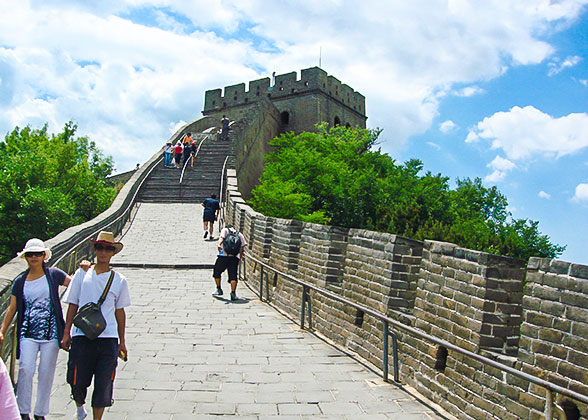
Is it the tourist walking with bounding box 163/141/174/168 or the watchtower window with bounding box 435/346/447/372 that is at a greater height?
the tourist walking with bounding box 163/141/174/168

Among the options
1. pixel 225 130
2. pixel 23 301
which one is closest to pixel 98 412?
pixel 23 301

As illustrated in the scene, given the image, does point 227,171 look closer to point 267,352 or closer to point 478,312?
point 267,352

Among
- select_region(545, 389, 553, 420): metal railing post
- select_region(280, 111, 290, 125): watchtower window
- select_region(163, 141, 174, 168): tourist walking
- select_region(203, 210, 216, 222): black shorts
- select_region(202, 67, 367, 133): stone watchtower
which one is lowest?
select_region(545, 389, 553, 420): metal railing post

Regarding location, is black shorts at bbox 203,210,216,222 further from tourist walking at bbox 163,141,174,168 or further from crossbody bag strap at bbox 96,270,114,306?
crossbody bag strap at bbox 96,270,114,306

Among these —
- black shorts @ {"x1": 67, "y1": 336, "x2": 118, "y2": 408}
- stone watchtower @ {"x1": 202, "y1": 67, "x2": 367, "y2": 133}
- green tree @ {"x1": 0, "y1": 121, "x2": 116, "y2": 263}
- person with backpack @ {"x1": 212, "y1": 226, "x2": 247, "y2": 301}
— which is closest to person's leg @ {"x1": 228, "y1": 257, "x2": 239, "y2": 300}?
person with backpack @ {"x1": 212, "y1": 226, "x2": 247, "y2": 301}

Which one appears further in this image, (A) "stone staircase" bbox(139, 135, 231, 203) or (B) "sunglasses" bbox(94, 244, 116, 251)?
(A) "stone staircase" bbox(139, 135, 231, 203)

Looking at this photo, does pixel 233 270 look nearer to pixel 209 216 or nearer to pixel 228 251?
Answer: pixel 228 251

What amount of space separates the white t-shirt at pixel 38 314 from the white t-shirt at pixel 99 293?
0.24 metres

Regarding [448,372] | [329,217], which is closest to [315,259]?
[448,372]

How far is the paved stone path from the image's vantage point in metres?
4.26

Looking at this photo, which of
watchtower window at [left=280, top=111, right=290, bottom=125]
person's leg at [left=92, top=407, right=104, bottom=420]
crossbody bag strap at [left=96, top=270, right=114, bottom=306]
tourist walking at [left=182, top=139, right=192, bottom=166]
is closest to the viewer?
person's leg at [left=92, top=407, right=104, bottom=420]

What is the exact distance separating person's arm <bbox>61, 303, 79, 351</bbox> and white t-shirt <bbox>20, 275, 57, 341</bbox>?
0.29ft

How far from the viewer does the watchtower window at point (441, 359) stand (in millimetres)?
4649

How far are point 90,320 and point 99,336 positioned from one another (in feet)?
0.55
